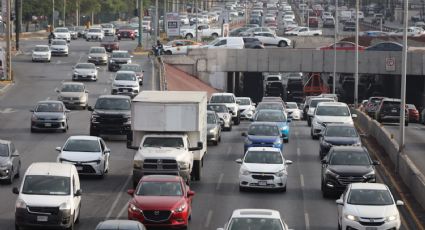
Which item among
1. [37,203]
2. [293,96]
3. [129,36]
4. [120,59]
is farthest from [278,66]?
[37,203]

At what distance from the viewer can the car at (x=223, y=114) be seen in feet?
199

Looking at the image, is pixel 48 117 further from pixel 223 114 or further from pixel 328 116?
pixel 328 116

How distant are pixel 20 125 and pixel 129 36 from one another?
256 ft

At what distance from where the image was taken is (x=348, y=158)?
127 ft

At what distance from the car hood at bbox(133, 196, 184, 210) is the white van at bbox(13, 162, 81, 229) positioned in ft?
5.59

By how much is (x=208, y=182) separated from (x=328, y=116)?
48.0ft

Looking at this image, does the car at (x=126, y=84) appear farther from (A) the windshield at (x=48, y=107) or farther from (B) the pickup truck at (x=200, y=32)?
(B) the pickup truck at (x=200, y=32)

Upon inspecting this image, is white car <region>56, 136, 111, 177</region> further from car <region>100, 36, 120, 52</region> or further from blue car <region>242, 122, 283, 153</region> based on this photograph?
car <region>100, 36, 120, 52</region>

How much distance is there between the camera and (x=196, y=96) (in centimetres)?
4309

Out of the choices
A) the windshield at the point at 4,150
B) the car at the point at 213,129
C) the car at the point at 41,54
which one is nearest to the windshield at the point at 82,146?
the windshield at the point at 4,150

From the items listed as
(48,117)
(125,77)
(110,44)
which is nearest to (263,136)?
(48,117)

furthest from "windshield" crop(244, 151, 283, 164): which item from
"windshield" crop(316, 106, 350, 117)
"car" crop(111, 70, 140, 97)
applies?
"car" crop(111, 70, 140, 97)

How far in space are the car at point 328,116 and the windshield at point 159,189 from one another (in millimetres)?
23034

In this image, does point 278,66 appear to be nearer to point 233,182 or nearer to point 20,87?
point 20,87
